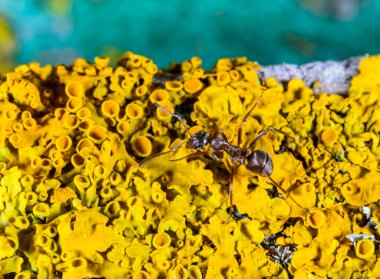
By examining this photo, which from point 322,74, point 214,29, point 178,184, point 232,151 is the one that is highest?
point 214,29

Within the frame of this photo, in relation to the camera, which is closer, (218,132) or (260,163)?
(260,163)

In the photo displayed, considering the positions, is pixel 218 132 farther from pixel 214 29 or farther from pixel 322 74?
pixel 214 29

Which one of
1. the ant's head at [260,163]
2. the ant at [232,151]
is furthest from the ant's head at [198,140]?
the ant's head at [260,163]

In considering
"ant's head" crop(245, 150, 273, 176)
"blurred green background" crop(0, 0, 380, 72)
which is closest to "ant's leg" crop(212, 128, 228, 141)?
"ant's head" crop(245, 150, 273, 176)

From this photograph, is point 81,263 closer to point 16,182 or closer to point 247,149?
point 16,182

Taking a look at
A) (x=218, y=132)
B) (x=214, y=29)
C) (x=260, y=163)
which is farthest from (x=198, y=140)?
(x=214, y=29)

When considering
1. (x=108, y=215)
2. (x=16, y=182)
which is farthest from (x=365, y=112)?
(x=16, y=182)

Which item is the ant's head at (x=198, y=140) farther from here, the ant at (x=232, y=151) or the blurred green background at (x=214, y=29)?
the blurred green background at (x=214, y=29)
